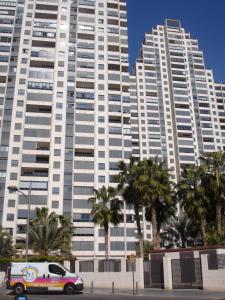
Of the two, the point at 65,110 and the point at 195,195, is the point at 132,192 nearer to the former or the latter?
the point at 195,195

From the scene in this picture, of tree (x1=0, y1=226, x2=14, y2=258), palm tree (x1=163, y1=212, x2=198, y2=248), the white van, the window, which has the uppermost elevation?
the window

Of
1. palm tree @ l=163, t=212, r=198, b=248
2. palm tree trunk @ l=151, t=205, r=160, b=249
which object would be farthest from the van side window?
palm tree @ l=163, t=212, r=198, b=248

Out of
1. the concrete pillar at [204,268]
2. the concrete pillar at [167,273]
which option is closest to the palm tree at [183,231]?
the concrete pillar at [167,273]

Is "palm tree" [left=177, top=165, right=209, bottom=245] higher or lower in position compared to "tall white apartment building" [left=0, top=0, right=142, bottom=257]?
lower

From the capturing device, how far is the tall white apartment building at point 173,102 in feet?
365

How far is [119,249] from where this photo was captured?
2623 inches

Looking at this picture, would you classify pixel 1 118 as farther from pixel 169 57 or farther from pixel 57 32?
pixel 169 57

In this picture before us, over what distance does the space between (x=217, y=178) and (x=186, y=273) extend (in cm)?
1563

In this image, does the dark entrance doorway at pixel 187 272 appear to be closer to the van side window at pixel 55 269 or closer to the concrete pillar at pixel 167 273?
the concrete pillar at pixel 167 273

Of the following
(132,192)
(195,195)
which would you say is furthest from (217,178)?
(132,192)

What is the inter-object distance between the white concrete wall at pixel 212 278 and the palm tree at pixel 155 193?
36.9 feet

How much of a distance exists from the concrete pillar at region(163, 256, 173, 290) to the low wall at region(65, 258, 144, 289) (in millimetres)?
2409

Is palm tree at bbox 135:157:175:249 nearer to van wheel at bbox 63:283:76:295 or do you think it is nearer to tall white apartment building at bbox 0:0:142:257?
van wheel at bbox 63:283:76:295

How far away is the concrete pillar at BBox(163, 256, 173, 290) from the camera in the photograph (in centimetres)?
2748
